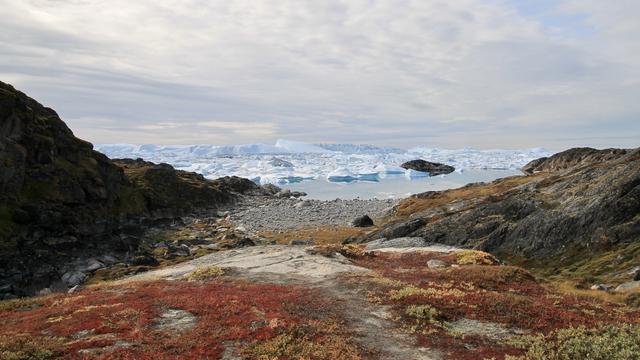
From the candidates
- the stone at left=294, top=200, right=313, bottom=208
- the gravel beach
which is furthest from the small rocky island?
the stone at left=294, top=200, right=313, bottom=208

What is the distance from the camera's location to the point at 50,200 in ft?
227

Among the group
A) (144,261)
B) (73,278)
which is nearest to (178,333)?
(73,278)

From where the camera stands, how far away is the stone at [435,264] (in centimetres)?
3675

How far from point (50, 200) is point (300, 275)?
5317cm

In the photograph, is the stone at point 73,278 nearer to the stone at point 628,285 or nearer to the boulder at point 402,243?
the boulder at point 402,243

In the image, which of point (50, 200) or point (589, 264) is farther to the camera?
point (50, 200)

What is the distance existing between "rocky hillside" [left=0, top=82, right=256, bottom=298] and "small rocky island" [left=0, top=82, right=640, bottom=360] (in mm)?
272

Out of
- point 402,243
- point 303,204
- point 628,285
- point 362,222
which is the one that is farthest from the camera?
point 303,204

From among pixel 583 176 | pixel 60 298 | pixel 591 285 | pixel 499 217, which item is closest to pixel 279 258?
pixel 60 298

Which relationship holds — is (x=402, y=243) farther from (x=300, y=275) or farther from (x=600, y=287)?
(x=300, y=275)

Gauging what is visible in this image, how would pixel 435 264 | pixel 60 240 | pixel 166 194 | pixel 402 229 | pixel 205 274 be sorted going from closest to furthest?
pixel 205 274, pixel 435 264, pixel 60 240, pixel 402 229, pixel 166 194

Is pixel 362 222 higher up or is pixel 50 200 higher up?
pixel 50 200

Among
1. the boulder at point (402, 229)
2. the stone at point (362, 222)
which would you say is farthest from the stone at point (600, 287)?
the stone at point (362, 222)

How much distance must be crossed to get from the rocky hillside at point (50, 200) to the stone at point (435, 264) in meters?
42.9
